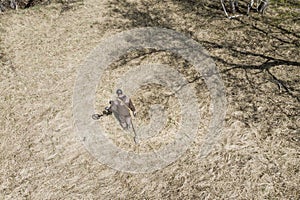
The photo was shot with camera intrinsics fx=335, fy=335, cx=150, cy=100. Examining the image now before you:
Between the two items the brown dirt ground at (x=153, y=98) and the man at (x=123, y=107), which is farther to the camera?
the man at (x=123, y=107)

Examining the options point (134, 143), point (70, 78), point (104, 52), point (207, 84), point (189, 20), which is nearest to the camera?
point (134, 143)

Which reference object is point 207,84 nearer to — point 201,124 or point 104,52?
point 201,124

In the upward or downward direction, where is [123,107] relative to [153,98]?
upward

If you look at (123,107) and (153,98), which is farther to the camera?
(153,98)

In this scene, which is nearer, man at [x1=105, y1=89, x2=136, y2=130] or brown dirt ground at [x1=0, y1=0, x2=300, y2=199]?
brown dirt ground at [x1=0, y1=0, x2=300, y2=199]

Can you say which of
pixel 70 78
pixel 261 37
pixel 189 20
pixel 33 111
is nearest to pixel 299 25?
pixel 261 37
